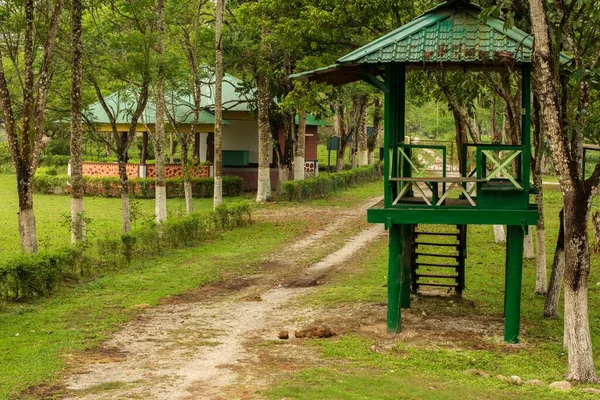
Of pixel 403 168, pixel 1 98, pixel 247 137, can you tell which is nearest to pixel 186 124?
pixel 247 137

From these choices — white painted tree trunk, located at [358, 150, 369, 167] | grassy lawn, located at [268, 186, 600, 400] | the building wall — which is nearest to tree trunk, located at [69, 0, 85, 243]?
grassy lawn, located at [268, 186, 600, 400]

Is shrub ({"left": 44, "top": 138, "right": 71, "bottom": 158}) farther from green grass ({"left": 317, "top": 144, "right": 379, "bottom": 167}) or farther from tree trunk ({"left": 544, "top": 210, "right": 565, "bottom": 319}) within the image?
tree trunk ({"left": 544, "top": 210, "right": 565, "bottom": 319})

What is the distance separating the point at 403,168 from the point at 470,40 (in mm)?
2880

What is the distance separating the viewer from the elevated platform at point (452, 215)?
13.3 metres

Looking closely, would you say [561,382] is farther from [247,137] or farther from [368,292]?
[247,137]

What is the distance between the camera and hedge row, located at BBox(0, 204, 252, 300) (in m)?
15.8

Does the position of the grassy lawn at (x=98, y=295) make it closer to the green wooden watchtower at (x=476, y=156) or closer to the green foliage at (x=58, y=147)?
the green wooden watchtower at (x=476, y=156)

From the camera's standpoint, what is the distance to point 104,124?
4047cm

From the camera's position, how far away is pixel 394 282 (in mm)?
13875

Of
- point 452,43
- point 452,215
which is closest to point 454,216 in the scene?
point 452,215

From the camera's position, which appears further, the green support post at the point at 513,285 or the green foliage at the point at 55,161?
the green foliage at the point at 55,161

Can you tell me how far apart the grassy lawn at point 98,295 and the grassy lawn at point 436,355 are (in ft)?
9.51

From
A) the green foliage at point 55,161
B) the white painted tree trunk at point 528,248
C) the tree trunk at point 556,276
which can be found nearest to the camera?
the tree trunk at point 556,276

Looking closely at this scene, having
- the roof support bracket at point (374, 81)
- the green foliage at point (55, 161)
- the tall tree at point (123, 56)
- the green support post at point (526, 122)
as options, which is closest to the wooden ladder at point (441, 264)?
the green support post at point (526, 122)
